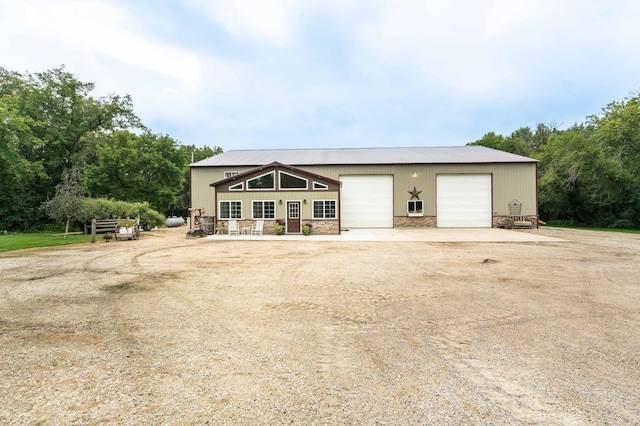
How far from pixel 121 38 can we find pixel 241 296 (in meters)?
18.2

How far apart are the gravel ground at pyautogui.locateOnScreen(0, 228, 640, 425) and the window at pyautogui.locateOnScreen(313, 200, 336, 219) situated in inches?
429

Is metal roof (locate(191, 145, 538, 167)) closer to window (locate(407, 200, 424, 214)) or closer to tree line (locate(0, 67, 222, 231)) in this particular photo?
window (locate(407, 200, 424, 214))

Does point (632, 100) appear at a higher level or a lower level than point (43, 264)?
higher

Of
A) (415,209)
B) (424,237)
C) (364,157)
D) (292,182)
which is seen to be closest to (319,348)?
(424,237)

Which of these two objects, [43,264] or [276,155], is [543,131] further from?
[43,264]

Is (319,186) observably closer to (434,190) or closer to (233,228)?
(233,228)

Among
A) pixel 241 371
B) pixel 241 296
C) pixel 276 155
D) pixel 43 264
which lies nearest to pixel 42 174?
pixel 276 155

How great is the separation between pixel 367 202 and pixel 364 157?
3991 millimetres

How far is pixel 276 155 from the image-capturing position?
2566 centimetres

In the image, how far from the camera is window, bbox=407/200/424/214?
21625 millimetres

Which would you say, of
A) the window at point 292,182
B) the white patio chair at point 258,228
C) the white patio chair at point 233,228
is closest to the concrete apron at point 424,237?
the white patio chair at point 258,228

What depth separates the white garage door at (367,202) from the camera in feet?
71.0

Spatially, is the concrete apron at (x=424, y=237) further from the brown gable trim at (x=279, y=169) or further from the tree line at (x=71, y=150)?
the tree line at (x=71, y=150)

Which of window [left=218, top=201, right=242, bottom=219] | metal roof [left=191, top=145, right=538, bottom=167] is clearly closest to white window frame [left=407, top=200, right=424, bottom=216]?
metal roof [left=191, top=145, right=538, bottom=167]
